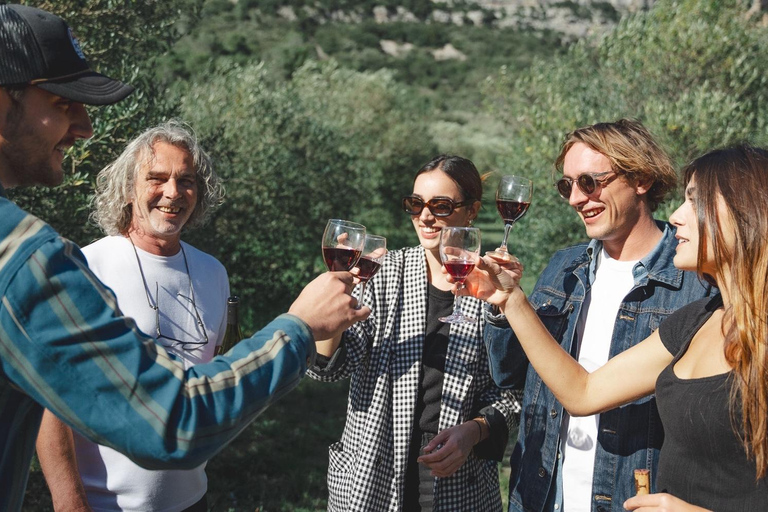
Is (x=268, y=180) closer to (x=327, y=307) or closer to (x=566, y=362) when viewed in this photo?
(x=566, y=362)

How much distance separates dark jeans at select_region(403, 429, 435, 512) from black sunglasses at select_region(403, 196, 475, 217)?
105cm

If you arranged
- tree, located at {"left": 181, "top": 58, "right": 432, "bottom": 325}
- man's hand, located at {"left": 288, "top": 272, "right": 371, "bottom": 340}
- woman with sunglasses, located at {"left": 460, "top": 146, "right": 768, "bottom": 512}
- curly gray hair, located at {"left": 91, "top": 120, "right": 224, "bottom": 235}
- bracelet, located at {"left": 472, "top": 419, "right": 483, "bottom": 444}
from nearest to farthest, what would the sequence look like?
1. man's hand, located at {"left": 288, "top": 272, "right": 371, "bottom": 340}
2. woman with sunglasses, located at {"left": 460, "top": 146, "right": 768, "bottom": 512}
3. bracelet, located at {"left": 472, "top": 419, "right": 483, "bottom": 444}
4. curly gray hair, located at {"left": 91, "top": 120, "right": 224, "bottom": 235}
5. tree, located at {"left": 181, "top": 58, "right": 432, "bottom": 325}

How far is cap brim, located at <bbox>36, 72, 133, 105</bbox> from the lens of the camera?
165 cm

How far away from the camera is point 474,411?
3.29m

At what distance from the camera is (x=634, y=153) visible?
3.01m

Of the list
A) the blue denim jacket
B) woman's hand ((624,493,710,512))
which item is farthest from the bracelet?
woman's hand ((624,493,710,512))

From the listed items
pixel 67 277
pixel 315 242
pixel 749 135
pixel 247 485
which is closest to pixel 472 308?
pixel 67 277

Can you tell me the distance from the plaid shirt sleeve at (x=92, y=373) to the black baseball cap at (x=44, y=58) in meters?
0.34

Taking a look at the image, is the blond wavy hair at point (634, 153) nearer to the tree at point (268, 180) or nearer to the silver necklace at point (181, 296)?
the silver necklace at point (181, 296)

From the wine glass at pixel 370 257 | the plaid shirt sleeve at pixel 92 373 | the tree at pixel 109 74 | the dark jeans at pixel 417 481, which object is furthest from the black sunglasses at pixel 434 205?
the tree at pixel 109 74

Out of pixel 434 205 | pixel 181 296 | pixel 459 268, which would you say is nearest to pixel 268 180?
pixel 434 205

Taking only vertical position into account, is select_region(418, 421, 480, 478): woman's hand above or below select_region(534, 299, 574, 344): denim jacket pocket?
below

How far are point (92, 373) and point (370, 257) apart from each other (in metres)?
1.38

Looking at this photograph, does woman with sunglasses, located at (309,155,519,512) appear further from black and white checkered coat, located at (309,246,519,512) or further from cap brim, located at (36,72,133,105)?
cap brim, located at (36,72,133,105)
